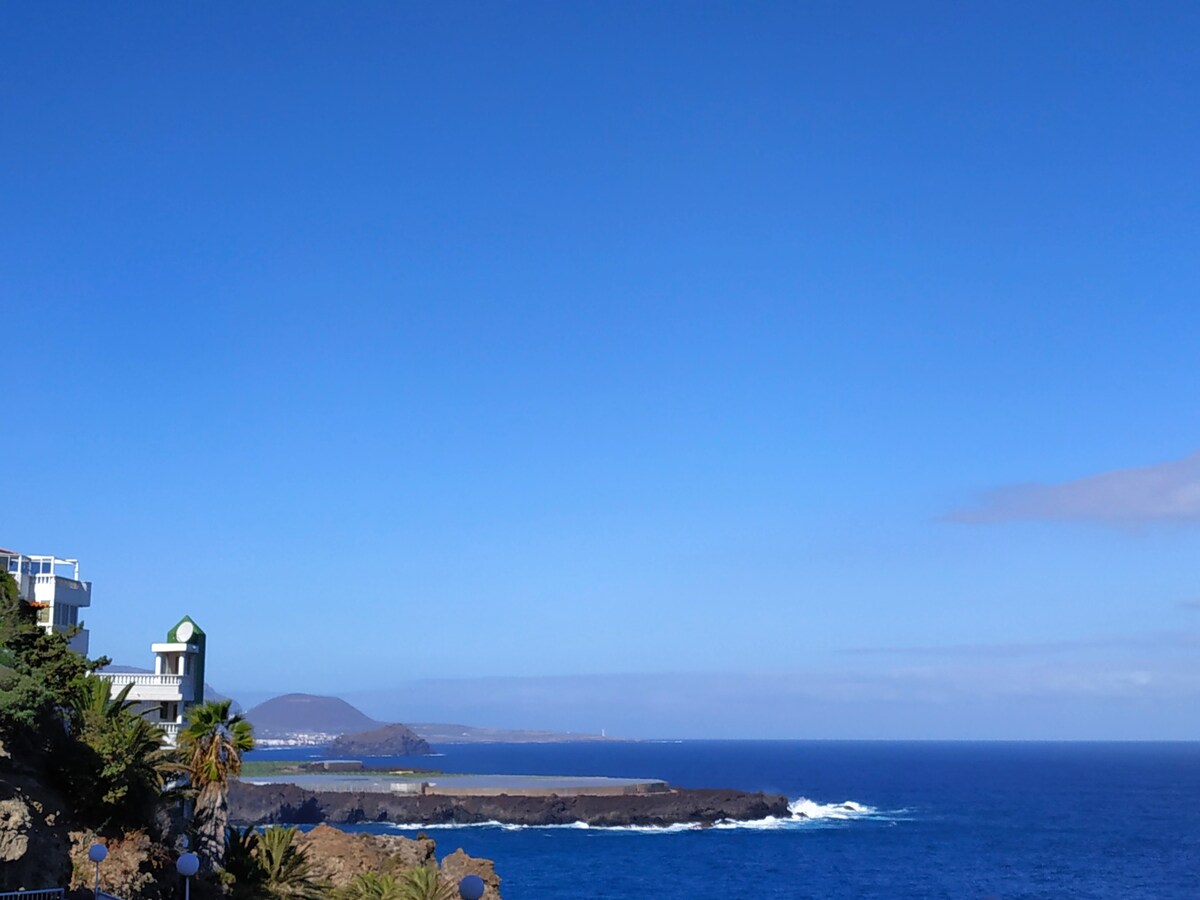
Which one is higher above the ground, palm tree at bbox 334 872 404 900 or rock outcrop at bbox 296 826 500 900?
palm tree at bbox 334 872 404 900

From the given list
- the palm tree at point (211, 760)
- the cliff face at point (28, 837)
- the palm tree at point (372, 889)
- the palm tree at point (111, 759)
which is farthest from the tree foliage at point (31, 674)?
the palm tree at point (372, 889)

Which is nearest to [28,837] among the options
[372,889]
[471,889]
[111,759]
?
[111,759]

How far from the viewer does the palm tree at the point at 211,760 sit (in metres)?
27.8

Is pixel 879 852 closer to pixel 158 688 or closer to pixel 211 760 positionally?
pixel 158 688

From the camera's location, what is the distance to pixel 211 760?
2769 cm

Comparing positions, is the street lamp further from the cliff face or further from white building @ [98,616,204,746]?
white building @ [98,616,204,746]

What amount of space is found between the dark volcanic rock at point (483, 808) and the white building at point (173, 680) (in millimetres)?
71885

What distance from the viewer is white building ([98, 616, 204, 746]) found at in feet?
124

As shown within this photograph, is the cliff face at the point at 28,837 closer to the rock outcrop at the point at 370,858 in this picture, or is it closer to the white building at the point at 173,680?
the rock outcrop at the point at 370,858

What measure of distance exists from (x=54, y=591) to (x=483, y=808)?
2937 inches

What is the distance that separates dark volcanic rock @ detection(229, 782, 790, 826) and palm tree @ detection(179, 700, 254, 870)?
8078 cm

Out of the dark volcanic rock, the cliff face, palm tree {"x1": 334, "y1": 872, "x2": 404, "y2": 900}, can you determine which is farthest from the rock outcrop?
the dark volcanic rock

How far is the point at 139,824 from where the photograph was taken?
85.2ft

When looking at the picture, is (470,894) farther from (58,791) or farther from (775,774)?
(775,774)
